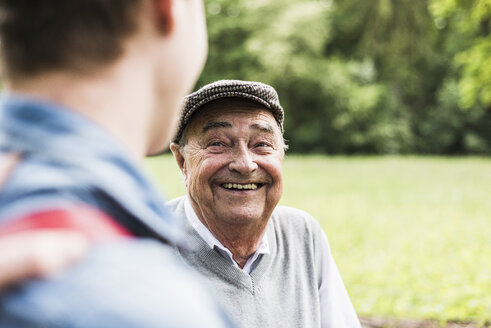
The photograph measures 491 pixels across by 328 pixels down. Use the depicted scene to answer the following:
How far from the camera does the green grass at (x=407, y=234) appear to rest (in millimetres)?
6105

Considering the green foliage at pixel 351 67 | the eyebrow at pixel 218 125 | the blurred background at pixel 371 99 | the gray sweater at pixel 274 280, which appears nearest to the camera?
the gray sweater at pixel 274 280

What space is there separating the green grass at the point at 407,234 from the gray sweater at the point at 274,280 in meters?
3.72

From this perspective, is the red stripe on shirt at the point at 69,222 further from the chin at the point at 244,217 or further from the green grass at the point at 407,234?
the green grass at the point at 407,234

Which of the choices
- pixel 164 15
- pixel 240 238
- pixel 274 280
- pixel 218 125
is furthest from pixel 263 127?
pixel 164 15

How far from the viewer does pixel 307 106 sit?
102ft

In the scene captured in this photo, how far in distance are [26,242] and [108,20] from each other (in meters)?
0.29

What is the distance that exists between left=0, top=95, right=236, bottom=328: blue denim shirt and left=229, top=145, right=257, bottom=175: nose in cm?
149

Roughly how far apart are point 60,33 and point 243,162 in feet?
5.06

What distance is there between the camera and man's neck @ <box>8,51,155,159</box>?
651 millimetres

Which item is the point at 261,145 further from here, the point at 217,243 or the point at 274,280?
the point at 274,280

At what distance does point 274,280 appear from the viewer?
6.70 feet

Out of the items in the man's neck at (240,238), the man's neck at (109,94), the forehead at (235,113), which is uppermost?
the man's neck at (109,94)

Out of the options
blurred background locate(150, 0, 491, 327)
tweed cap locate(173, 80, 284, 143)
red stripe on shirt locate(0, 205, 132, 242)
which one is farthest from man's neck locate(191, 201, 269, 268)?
blurred background locate(150, 0, 491, 327)

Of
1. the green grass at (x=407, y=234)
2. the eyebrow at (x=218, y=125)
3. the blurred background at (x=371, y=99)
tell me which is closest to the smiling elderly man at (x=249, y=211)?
the eyebrow at (x=218, y=125)
